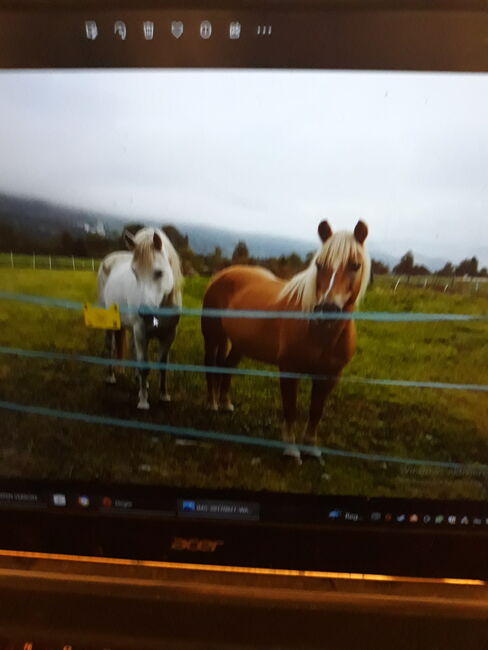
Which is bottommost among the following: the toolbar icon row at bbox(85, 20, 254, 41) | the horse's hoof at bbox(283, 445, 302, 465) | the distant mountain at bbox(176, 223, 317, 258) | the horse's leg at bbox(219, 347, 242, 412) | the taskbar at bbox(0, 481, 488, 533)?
the taskbar at bbox(0, 481, 488, 533)

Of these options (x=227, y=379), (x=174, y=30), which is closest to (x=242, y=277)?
(x=227, y=379)

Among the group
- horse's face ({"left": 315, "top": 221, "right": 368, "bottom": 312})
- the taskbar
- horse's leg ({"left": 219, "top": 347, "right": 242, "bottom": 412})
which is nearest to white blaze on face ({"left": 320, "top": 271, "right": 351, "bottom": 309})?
horse's face ({"left": 315, "top": 221, "right": 368, "bottom": 312})

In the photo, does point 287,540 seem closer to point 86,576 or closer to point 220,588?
point 220,588

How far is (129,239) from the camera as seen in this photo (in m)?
0.55

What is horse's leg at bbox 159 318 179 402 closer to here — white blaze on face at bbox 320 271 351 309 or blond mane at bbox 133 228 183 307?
blond mane at bbox 133 228 183 307

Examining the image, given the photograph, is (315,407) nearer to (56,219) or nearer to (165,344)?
(165,344)

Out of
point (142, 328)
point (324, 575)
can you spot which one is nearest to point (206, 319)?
point (142, 328)

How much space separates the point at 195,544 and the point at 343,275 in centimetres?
33

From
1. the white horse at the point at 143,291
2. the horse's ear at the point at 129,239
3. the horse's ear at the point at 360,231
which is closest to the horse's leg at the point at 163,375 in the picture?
the white horse at the point at 143,291

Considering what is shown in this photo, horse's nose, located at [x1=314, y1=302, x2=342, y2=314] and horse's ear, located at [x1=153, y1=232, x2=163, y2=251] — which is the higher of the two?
horse's ear, located at [x1=153, y1=232, x2=163, y2=251]

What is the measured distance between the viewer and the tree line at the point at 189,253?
1.75ft

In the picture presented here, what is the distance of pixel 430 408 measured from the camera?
57 cm

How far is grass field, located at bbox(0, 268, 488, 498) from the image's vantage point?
0.56m

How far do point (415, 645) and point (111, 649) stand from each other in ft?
1.05
